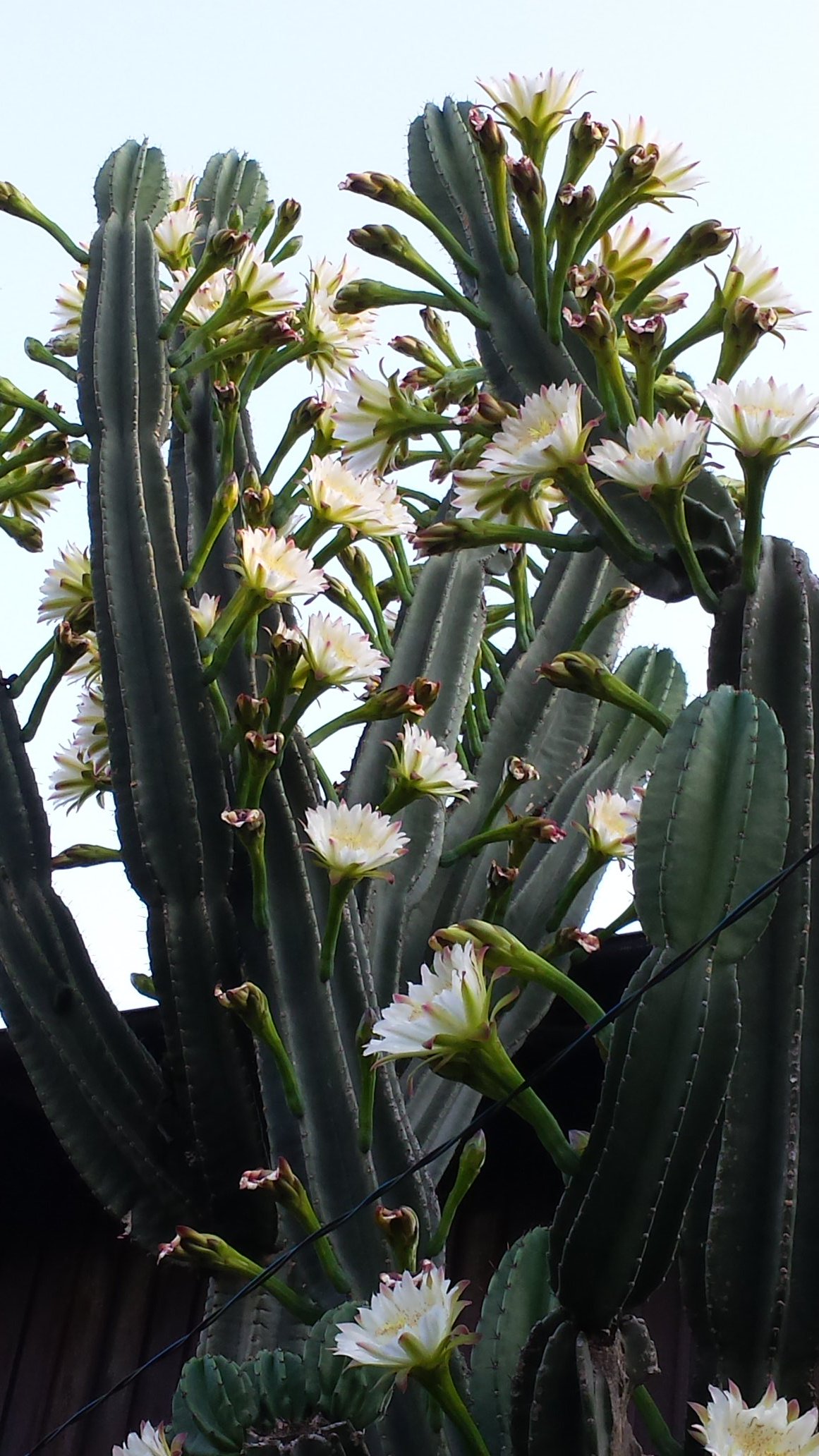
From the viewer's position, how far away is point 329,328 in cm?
251

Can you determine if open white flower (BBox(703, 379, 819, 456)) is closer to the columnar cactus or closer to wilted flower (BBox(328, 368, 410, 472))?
the columnar cactus

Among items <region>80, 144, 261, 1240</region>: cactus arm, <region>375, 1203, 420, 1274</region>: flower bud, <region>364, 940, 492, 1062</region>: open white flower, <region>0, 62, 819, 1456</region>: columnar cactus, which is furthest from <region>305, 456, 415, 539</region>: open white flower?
<region>375, 1203, 420, 1274</region>: flower bud

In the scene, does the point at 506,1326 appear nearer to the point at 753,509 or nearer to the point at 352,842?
the point at 352,842

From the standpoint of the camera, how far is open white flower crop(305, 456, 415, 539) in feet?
7.06

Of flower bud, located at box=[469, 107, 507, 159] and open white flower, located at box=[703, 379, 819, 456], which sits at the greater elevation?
flower bud, located at box=[469, 107, 507, 159]

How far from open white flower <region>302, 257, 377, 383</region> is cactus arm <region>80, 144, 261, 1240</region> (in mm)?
264

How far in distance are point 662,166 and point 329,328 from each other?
25.5 inches

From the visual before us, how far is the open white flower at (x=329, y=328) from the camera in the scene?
251cm

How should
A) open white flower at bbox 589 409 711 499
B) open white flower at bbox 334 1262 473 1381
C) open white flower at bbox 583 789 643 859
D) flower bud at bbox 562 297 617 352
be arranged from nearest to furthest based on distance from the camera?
open white flower at bbox 334 1262 473 1381
open white flower at bbox 589 409 711 499
flower bud at bbox 562 297 617 352
open white flower at bbox 583 789 643 859

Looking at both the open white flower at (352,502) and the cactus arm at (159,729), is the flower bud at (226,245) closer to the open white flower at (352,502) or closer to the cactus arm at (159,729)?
the cactus arm at (159,729)

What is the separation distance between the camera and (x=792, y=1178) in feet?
4.74

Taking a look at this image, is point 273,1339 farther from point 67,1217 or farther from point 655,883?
point 67,1217

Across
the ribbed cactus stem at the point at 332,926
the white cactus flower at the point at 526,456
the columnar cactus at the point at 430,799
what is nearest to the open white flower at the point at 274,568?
the columnar cactus at the point at 430,799

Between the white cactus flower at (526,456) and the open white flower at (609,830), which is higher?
the white cactus flower at (526,456)
